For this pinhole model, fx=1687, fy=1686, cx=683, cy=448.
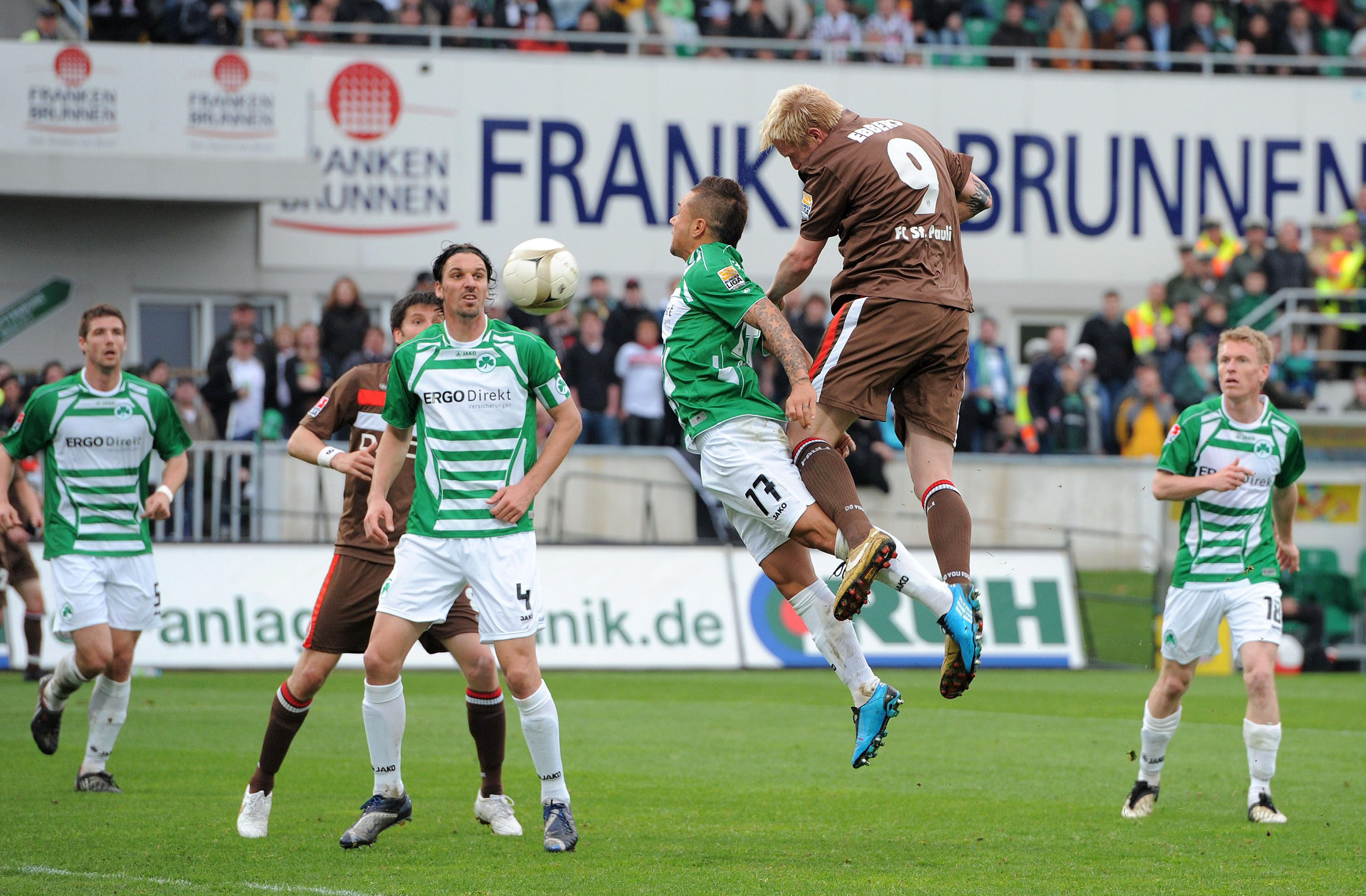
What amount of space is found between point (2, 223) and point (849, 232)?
18.3 meters

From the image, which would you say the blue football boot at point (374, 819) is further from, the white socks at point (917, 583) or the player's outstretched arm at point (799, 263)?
the player's outstretched arm at point (799, 263)

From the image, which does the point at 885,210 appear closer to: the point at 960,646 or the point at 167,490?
the point at 960,646

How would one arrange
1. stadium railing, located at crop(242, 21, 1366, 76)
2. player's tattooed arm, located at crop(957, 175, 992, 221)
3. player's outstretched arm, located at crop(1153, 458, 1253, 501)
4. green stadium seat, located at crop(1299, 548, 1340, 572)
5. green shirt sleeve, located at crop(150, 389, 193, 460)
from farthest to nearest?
stadium railing, located at crop(242, 21, 1366, 76), green stadium seat, located at crop(1299, 548, 1340, 572), green shirt sleeve, located at crop(150, 389, 193, 460), player's outstretched arm, located at crop(1153, 458, 1253, 501), player's tattooed arm, located at crop(957, 175, 992, 221)

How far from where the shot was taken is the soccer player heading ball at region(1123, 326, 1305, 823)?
28.8ft

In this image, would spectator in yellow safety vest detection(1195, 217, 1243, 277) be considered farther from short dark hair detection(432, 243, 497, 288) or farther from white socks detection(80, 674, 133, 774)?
white socks detection(80, 674, 133, 774)

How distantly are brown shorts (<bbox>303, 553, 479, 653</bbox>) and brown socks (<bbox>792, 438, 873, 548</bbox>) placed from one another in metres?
1.83

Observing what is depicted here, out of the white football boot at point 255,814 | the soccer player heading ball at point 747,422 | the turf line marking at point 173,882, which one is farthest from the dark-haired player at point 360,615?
the soccer player heading ball at point 747,422

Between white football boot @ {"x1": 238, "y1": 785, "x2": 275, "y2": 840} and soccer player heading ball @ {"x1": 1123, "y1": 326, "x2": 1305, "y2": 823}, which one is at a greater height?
→ soccer player heading ball @ {"x1": 1123, "y1": 326, "x2": 1305, "y2": 823}

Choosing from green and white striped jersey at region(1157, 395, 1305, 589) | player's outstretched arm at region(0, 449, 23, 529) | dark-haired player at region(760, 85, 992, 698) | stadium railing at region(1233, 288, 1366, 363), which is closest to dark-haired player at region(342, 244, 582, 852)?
dark-haired player at region(760, 85, 992, 698)

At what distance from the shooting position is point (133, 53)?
2053 cm

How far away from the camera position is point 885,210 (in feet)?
23.8

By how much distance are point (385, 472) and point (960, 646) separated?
8.62 ft

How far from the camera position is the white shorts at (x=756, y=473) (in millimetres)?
7320

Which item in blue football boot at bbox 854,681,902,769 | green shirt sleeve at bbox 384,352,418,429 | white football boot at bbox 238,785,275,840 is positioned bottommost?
white football boot at bbox 238,785,275,840
